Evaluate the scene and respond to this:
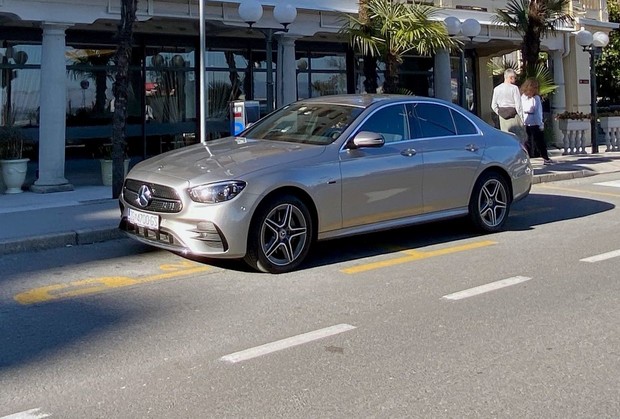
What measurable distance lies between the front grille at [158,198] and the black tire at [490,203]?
3.67 meters

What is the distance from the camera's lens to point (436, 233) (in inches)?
376

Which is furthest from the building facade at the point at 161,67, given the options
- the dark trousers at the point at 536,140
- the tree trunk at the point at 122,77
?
the dark trousers at the point at 536,140

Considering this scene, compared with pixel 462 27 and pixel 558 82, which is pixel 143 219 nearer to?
pixel 462 27

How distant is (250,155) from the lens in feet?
24.7

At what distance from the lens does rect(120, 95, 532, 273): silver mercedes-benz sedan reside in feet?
23.1

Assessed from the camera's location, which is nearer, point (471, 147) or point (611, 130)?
point (471, 147)

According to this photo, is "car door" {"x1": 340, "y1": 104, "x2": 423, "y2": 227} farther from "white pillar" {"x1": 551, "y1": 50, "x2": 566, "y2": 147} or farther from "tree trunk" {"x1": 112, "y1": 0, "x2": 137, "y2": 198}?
"white pillar" {"x1": 551, "y1": 50, "x2": 566, "y2": 147}

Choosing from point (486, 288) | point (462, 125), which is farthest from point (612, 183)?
point (486, 288)

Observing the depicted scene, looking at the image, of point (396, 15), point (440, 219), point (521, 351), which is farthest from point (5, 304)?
point (396, 15)

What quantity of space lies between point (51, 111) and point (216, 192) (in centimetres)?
692

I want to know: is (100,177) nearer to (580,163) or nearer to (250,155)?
(250,155)

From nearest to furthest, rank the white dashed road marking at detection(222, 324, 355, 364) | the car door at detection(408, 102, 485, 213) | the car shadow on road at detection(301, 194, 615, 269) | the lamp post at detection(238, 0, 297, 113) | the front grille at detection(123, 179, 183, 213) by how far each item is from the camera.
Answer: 1. the white dashed road marking at detection(222, 324, 355, 364)
2. the front grille at detection(123, 179, 183, 213)
3. the car shadow on road at detection(301, 194, 615, 269)
4. the car door at detection(408, 102, 485, 213)
5. the lamp post at detection(238, 0, 297, 113)

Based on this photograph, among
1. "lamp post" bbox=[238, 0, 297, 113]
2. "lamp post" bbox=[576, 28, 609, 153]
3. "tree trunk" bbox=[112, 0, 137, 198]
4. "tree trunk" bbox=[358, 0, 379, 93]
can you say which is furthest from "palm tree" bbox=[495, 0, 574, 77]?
"tree trunk" bbox=[112, 0, 137, 198]

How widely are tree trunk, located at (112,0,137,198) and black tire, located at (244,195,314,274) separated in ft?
15.1
